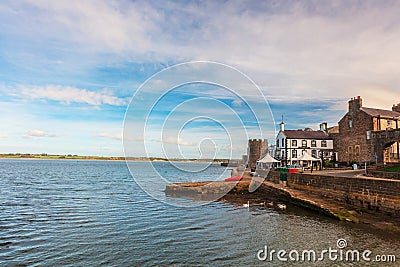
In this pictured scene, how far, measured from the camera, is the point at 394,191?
18656 millimetres

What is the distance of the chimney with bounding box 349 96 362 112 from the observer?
135 feet

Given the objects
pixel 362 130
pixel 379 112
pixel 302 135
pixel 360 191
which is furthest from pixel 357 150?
pixel 360 191

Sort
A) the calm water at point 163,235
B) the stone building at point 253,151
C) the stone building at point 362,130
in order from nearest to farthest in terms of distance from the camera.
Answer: the calm water at point 163,235 < the stone building at point 362,130 < the stone building at point 253,151

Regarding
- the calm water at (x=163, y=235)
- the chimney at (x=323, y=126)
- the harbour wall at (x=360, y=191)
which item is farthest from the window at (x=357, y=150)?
the calm water at (x=163, y=235)

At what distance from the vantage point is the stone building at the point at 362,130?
124ft

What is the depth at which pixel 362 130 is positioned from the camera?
1570 inches

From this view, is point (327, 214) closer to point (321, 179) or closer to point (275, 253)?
point (321, 179)

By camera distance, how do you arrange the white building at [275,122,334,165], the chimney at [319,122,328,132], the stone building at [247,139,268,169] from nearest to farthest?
the white building at [275,122,334,165]
the chimney at [319,122,328,132]
the stone building at [247,139,268,169]

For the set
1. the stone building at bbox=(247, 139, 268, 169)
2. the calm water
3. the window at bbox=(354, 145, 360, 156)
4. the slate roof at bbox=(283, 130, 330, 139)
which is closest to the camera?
the calm water

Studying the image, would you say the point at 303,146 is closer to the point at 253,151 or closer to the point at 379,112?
the point at 379,112

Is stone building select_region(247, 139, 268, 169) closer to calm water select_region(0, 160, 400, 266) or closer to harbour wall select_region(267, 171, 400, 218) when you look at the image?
harbour wall select_region(267, 171, 400, 218)

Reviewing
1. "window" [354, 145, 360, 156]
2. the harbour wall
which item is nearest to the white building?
"window" [354, 145, 360, 156]

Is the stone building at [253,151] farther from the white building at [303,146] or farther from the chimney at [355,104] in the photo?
the chimney at [355,104]

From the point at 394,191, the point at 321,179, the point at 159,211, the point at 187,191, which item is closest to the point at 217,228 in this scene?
the point at 159,211
